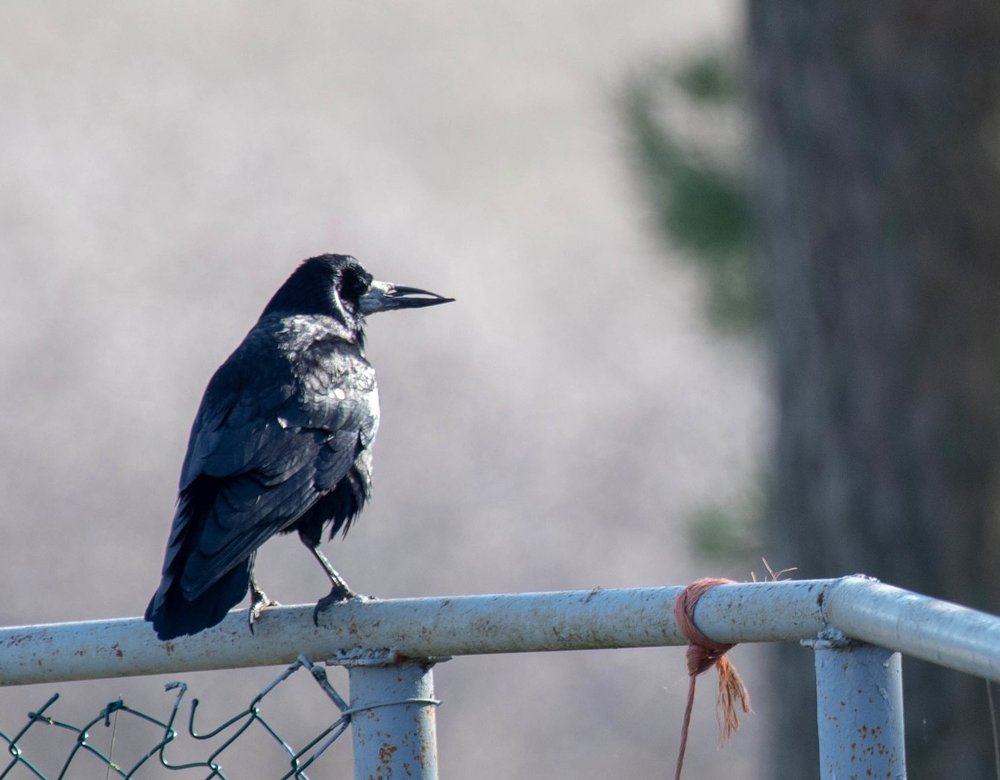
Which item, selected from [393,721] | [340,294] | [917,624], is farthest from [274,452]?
[917,624]

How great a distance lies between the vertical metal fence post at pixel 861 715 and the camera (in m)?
1.86

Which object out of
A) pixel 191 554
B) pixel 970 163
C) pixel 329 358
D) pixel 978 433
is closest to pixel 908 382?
pixel 978 433

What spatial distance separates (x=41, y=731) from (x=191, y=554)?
24.4 feet

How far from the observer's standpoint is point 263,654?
8.05 ft

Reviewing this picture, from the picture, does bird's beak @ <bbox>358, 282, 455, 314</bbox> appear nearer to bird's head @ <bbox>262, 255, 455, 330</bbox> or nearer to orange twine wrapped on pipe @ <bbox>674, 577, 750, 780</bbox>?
bird's head @ <bbox>262, 255, 455, 330</bbox>

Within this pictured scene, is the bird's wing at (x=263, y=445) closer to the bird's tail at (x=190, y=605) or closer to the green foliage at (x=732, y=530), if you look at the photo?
the bird's tail at (x=190, y=605)

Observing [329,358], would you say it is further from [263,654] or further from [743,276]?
Result: [743,276]

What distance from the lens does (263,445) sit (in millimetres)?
3602

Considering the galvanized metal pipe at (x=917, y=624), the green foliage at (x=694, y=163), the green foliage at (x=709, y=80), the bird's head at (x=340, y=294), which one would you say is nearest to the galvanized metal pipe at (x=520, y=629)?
the galvanized metal pipe at (x=917, y=624)

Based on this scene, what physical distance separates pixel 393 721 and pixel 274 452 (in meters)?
1.44

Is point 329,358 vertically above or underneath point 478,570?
underneath

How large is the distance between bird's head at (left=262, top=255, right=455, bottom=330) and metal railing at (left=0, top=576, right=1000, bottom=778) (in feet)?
6.18

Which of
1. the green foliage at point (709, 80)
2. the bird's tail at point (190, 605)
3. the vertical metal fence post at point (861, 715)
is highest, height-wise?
the green foliage at point (709, 80)

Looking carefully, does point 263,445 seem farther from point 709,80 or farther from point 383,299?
point 709,80
